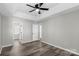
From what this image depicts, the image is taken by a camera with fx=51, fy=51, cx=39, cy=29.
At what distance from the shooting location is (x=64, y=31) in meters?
2.27

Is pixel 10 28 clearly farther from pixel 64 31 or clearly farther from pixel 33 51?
pixel 64 31

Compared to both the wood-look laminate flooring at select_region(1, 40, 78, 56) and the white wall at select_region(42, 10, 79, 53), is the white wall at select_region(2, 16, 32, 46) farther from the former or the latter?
the white wall at select_region(42, 10, 79, 53)

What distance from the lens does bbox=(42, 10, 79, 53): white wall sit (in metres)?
1.93

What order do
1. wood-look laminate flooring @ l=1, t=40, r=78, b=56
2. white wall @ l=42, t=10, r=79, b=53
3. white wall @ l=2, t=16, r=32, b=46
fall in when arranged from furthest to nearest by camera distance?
white wall @ l=2, t=16, r=32, b=46
white wall @ l=42, t=10, r=79, b=53
wood-look laminate flooring @ l=1, t=40, r=78, b=56

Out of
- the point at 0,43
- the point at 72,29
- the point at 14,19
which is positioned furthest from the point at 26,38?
the point at 72,29

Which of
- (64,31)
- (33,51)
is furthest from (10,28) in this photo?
(64,31)

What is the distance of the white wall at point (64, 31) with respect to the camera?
1.93 meters

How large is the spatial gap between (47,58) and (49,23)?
92.0 inches

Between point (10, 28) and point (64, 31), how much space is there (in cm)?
255

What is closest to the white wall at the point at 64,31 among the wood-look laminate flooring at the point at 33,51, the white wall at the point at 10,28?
the wood-look laminate flooring at the point at 33,51

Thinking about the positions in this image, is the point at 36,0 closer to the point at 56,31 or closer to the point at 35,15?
the point at 35,15

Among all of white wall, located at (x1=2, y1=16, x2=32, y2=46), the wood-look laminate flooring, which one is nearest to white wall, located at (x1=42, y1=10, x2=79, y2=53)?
the wood-look laminate flooring

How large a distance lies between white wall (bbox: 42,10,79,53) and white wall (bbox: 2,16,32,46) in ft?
2.95

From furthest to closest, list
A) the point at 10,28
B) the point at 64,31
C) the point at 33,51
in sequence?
the point at 10,28
the point at 64,31
the point at 33,51
